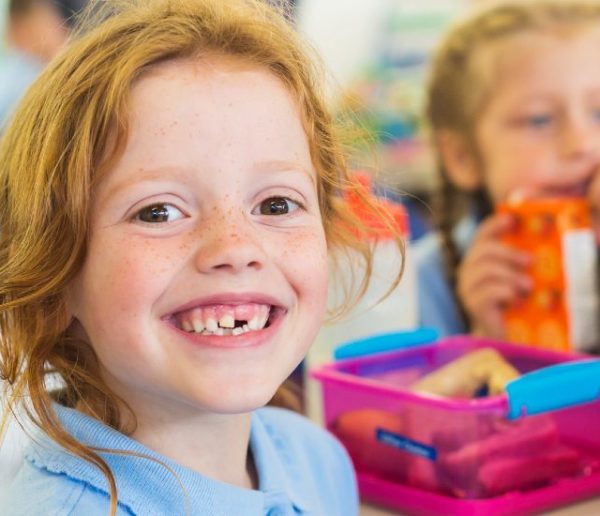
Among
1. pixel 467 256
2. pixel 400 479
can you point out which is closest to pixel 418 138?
pixel 467 256

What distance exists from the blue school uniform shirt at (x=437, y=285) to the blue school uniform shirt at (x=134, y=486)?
55 cm

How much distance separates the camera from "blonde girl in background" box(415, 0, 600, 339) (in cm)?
133

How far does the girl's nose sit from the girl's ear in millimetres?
836

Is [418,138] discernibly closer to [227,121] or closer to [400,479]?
[400,479]

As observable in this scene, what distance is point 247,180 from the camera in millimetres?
717

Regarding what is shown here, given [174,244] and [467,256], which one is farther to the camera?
[467,256]

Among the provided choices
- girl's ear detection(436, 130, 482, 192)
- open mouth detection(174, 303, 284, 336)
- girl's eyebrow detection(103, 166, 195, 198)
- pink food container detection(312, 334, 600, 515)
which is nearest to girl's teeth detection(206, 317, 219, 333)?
open mouth detection(174, 303, 284, 336)

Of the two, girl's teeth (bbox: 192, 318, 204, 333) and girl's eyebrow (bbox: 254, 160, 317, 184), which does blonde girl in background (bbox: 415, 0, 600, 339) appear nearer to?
girl's eyebrow (bbox: 254, 160, 317, 184)

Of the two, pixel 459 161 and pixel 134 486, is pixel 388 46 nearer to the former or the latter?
pixel 459 161

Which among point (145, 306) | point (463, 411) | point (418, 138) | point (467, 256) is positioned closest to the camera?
point (145, 306)

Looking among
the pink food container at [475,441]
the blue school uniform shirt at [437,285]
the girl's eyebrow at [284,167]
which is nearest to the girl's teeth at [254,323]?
the girl's eyebrow at [284,167]

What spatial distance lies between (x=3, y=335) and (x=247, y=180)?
22 centimetres

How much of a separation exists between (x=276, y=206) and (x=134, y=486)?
231mm

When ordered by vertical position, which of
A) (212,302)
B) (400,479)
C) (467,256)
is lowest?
(400,479)
